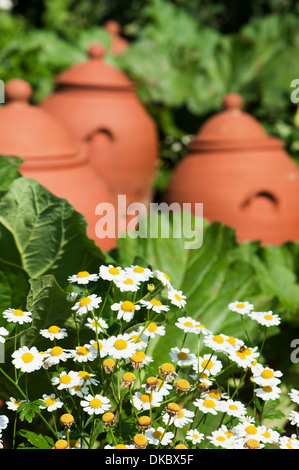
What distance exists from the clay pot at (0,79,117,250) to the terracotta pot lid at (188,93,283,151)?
493mm

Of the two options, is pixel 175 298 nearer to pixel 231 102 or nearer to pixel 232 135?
pixel 232 135

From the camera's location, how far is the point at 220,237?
1.39 m

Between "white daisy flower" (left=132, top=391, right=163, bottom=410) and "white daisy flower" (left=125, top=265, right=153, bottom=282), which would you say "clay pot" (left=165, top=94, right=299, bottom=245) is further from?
"white daisy flower" (left=132, top=391, right=163, bottom=410)

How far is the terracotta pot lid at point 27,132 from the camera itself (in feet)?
5.03

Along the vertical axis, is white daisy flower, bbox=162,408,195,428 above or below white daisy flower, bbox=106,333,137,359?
below

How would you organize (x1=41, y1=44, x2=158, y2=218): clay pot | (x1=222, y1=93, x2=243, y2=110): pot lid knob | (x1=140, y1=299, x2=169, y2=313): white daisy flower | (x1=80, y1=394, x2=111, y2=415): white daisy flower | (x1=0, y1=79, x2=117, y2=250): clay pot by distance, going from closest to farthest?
(x1=80, y1=394, x2=111, y2=415): white daisy flower < (x1=140, y1=299, x2=169, y2=313): white daisy flower < (x1=0, y1=79, x2=117, y2=250): clay pot < (x1=222, y1=93, x2=243, y2=110): pot lid knob < (x1=41, y1=44, x2=158, y2=218): clay pot

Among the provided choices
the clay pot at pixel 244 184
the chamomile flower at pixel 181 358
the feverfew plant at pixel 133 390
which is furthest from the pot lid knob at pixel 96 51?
the chamomile flower at pixel 181 358

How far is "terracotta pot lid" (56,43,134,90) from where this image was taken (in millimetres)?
→ 2463

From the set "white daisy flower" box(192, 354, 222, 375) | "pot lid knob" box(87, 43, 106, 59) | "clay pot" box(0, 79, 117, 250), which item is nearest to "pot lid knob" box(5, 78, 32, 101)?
"clay pot" box(0, 79, 117, 250)

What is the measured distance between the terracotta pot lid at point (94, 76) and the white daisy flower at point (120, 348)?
187 centimetres

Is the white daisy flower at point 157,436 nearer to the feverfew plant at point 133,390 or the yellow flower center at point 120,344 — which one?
the feverfew plant at point 133,390
